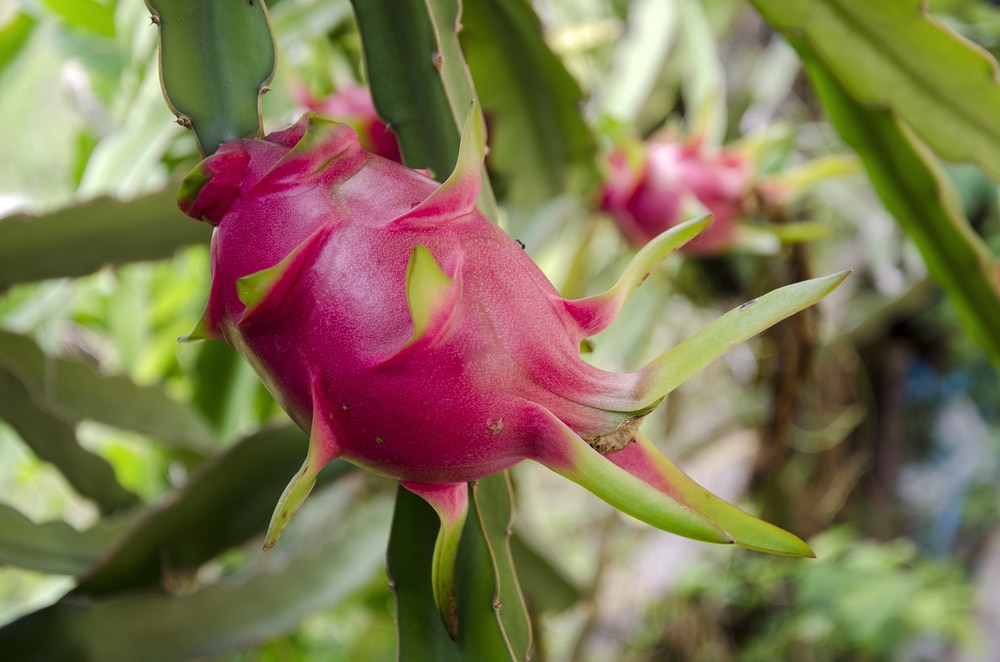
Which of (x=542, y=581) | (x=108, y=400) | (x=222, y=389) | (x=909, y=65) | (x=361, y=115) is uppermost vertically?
(x=909, y=65)

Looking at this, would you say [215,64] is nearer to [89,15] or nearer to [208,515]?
[208,515]

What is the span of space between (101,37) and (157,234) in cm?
50

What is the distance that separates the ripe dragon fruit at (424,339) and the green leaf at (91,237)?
30 cm

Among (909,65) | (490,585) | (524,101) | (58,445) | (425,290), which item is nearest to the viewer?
(425,290)

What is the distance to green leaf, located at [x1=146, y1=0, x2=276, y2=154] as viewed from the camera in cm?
30

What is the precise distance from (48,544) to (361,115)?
0.42m

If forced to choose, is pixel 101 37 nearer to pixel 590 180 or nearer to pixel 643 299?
pixel 590 180

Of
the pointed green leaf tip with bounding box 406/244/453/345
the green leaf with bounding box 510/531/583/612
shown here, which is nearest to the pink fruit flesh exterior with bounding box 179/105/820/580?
the pointed green leaf tip with bounding box 406/244/453/345

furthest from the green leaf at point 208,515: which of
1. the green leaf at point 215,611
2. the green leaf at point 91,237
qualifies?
the green leaf at point 91,237

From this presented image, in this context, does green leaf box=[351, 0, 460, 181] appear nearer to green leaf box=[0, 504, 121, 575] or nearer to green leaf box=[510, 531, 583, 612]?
green leaf box=[0, 504, 121, 575]

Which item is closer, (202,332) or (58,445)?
(202,332)

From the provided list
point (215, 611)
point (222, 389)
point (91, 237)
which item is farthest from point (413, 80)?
point (222, 389)

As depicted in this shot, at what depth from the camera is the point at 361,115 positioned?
746mm

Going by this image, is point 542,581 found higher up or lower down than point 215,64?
lower down
